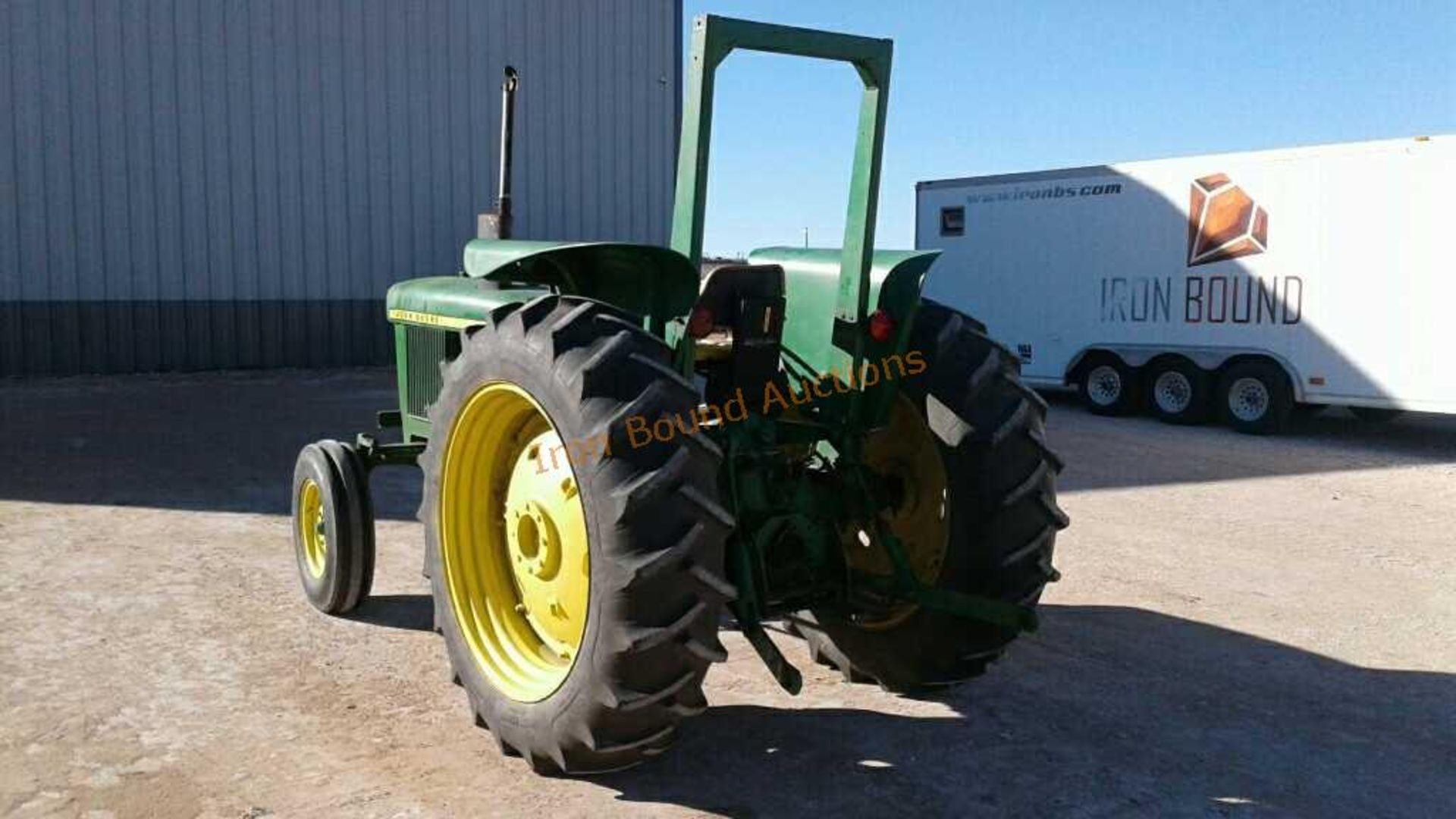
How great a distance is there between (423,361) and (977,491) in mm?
2925

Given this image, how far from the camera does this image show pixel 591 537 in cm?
332

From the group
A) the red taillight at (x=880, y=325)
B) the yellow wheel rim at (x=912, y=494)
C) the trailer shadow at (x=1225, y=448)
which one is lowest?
the trailer shadow at (x=1225, y=448)

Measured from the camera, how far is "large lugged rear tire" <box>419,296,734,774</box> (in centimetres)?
324

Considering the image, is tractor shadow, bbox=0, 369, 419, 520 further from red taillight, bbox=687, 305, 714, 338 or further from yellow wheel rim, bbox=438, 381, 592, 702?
red taillight, bbox=687, 305, 714, 338

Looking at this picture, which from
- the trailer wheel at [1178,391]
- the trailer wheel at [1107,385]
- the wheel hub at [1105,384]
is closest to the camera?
the trailer wheel at [1178,391]

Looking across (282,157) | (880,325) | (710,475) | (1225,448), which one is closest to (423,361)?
(880,325)

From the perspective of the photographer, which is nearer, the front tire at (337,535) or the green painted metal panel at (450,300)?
the green painted metal panel at (450,300)

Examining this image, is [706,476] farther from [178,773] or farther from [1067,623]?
[1067,623]

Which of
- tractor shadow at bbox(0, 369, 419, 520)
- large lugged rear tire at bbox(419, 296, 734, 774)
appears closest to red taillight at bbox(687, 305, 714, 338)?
large lugged rear tire at bbox(419, 296, 734, 774)

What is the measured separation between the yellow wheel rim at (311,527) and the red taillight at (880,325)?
9.93 ft

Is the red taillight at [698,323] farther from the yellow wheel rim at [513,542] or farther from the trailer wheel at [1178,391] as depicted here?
the trailer wheel at [1178,391]

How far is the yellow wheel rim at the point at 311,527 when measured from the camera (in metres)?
5.76

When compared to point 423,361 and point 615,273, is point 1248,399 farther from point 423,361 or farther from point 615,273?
point 615,273

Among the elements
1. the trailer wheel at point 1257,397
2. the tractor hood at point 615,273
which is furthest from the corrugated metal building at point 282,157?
the tractor hood at point 615,273
